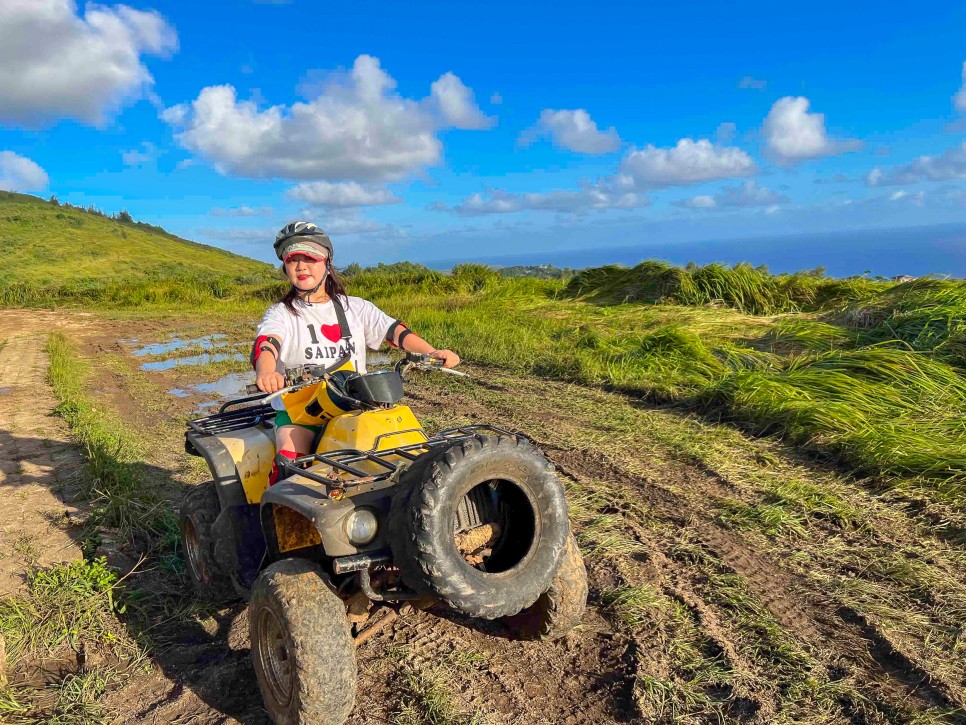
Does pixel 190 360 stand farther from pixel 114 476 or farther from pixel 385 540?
pixel 385 540

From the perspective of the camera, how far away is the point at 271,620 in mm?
2311

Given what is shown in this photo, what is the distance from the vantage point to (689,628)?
2889 millimetres

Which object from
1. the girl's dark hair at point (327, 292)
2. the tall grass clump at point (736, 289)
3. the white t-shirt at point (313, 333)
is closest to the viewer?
the white t-shirt at point (313, 333)

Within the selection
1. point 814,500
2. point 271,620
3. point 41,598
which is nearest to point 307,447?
point 271,620

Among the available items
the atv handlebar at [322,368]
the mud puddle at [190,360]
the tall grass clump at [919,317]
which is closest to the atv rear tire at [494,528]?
the atv handlebar at [322,368]

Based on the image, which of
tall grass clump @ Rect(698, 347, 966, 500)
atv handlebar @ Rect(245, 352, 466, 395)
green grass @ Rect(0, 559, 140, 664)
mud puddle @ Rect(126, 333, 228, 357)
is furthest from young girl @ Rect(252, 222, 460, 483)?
mud puddle @ Rect(126, 333, 228, 357)

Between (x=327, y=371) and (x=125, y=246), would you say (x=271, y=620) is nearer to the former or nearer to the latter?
(x=327, y=371)

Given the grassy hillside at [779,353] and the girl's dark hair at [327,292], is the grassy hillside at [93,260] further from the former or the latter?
the girl's dark hair at [327,292]

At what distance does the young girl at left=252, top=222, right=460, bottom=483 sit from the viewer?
3.26 metres

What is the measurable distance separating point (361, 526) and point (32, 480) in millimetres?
4023

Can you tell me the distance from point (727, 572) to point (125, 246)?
5306 centimetres

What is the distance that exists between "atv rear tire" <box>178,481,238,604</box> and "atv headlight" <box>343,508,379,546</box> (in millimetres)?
1211

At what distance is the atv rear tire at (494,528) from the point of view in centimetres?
202

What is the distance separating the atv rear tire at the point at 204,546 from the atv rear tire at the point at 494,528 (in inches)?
57.5
